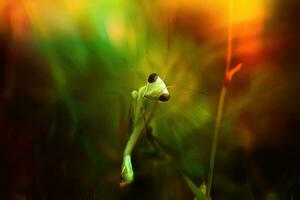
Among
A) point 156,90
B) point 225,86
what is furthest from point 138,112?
point 225,86

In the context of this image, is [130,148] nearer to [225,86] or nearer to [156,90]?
[156,90]

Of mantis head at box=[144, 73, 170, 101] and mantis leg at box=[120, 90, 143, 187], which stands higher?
mantis head at box=[144, 73, 170, 101]

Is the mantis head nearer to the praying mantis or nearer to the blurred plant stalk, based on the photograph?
the praying mantis

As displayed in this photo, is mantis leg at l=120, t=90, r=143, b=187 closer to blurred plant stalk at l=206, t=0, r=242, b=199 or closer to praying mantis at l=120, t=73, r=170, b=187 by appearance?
praying mantis at l=120, t=73, r=170, b=187

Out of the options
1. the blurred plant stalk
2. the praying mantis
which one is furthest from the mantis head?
the blurred plant stalk

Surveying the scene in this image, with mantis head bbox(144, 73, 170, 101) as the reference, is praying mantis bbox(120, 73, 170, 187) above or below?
below

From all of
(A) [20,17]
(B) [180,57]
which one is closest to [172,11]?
(B) [180,57]

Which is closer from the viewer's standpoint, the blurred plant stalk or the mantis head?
the mantis head

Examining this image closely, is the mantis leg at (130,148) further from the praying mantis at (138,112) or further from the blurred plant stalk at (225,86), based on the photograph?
the blurred plant stalk at (225,86)
